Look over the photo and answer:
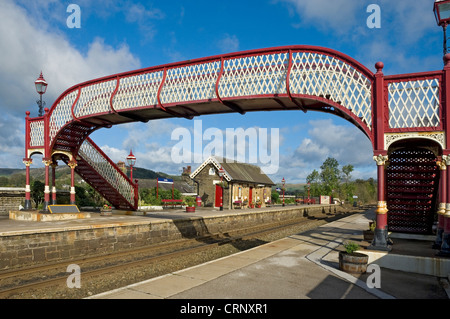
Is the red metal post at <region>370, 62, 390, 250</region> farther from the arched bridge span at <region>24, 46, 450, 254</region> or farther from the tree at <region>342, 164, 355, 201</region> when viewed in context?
the tree at <region>342, 164, 355, 201</region>

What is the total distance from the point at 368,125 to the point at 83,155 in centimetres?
1642

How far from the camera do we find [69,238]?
12.4 metres

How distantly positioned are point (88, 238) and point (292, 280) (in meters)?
8.51

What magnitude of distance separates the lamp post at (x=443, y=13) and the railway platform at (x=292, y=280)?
7183mm

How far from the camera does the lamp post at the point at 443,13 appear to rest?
10.6m

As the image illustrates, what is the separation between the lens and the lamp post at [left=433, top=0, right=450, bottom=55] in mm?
10570

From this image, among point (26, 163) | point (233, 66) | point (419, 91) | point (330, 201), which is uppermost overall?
point (233, 66)

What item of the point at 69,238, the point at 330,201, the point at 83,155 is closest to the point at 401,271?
the point at 69,238

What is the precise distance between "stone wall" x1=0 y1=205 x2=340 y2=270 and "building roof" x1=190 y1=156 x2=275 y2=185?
15462 millimetres

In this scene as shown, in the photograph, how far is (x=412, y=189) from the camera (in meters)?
13.1

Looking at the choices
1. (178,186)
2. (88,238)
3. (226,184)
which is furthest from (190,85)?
(178,186)

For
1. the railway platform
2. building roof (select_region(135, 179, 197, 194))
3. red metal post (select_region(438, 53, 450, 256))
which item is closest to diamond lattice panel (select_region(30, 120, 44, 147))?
the railway platform
